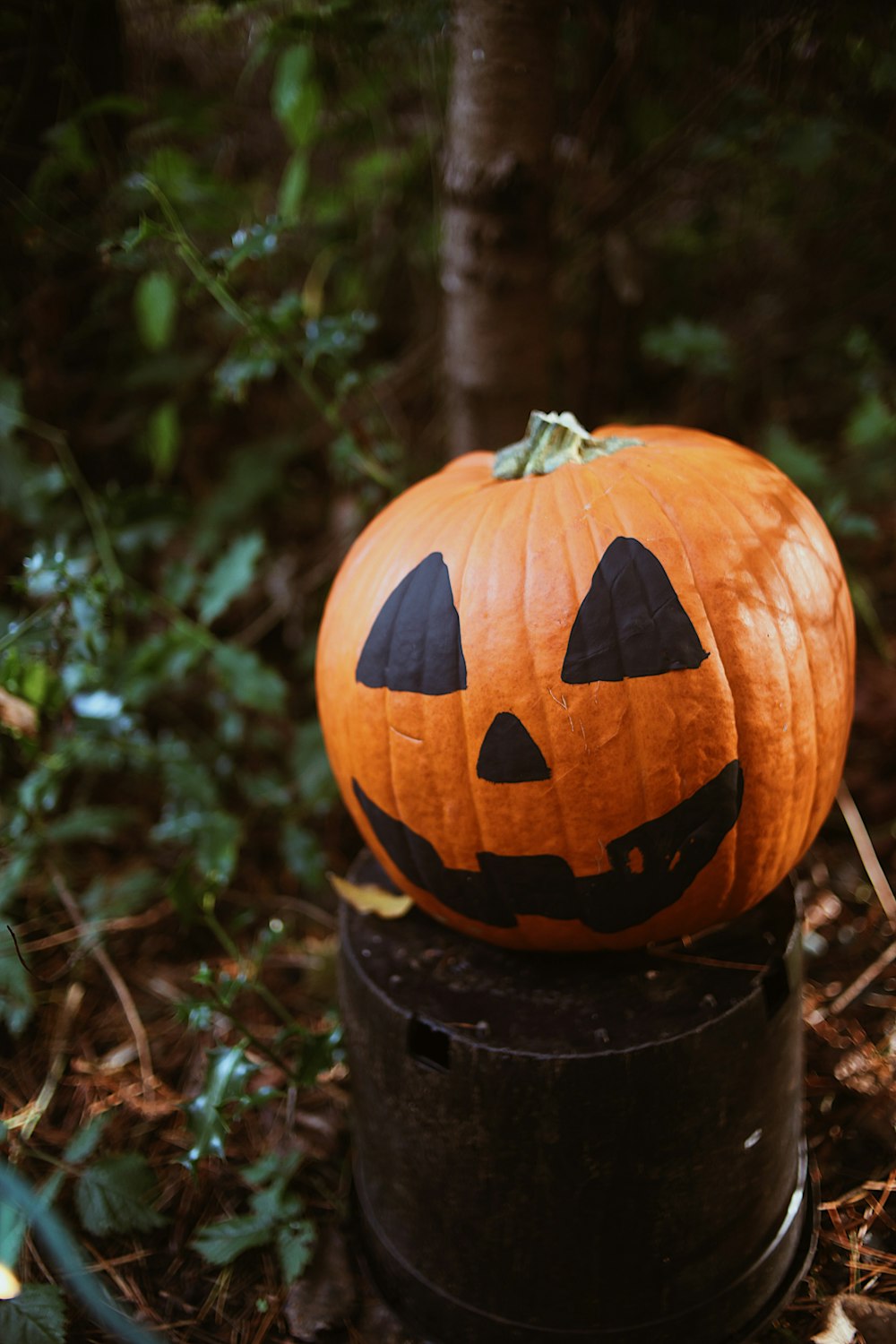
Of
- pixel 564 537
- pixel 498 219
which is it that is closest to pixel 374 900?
pixel 564 537

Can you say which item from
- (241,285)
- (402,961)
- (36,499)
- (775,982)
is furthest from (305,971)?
(241,285)

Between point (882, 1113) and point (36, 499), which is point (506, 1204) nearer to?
point (882, 1113)

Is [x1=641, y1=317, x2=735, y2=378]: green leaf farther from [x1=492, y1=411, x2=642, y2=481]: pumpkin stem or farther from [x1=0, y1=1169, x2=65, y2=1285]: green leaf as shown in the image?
[x1=0, y1=1169, x2=65, y2=1285]: green leaf

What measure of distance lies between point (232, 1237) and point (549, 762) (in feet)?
3.44

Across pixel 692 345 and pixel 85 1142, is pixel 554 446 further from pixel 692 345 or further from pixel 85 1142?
pixel 85 1142

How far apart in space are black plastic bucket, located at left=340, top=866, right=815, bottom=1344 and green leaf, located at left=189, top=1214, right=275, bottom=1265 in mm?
234

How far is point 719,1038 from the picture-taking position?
1.34m

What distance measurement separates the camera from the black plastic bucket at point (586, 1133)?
4.34 feet

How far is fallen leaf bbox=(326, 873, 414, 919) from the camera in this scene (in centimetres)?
168

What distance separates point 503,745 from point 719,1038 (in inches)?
20.9

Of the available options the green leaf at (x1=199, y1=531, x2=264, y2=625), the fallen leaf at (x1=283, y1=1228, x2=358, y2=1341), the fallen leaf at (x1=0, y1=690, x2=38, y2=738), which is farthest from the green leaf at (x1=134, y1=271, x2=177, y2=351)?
the fallen leaf at (x1=283, y1=1228, x2=358, y2=1341)

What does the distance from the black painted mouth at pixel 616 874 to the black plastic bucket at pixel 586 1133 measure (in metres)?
0.14

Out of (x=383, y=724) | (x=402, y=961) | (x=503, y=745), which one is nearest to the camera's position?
(x=503, y=745)

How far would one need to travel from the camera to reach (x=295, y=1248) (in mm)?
1571
